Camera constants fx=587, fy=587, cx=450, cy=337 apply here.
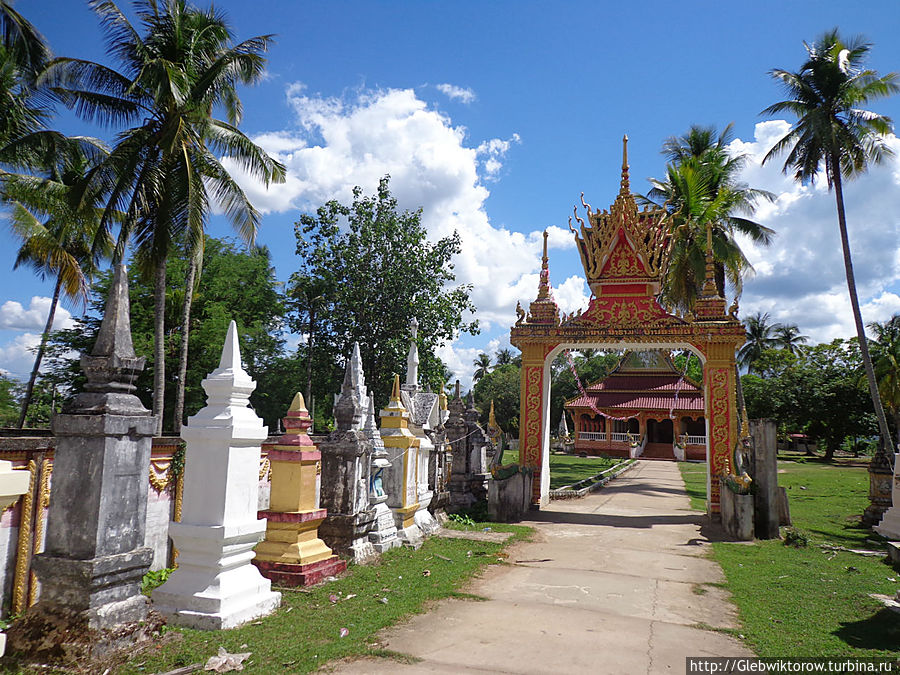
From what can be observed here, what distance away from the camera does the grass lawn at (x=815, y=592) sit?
5.39m

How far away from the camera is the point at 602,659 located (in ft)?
15.9

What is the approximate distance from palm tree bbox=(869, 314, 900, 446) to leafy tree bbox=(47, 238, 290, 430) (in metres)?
29.8

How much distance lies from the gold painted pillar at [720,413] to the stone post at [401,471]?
721cm

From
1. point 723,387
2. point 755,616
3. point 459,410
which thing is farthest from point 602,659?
point 723,387

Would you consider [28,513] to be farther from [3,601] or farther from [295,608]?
[295,608]

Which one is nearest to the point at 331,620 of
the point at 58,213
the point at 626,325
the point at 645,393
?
the point at 626,325

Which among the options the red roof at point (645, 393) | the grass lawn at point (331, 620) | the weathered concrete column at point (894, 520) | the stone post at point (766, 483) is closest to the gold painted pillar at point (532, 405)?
the stone post at point (766, 483)

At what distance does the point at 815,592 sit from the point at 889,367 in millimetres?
28966

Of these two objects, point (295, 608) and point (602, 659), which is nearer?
point (602, 659)

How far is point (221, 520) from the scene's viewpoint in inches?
207

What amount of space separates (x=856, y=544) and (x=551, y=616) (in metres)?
8.17

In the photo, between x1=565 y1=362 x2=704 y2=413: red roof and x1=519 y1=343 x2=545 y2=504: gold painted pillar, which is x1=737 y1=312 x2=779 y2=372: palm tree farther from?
x1=519 y1=343 x2=545 y2=504: gold painted pillar

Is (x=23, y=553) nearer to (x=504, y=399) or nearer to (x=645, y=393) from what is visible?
(x=645, y=393)

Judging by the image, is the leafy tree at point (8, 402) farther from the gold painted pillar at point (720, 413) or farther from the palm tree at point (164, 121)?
the gold painted pillar at point (720, 413)
